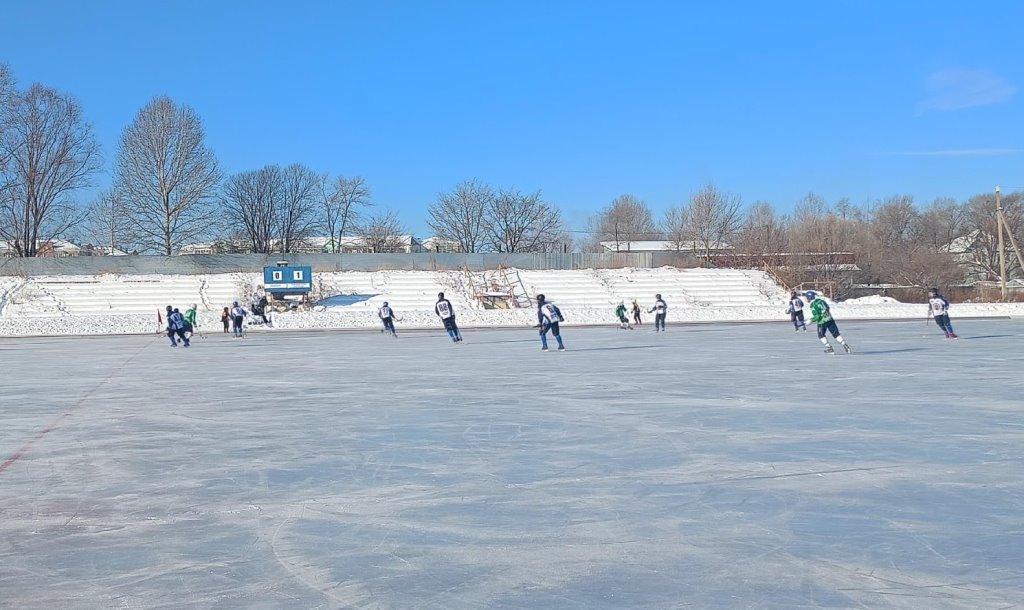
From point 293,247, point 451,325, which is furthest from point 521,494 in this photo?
point 293,247

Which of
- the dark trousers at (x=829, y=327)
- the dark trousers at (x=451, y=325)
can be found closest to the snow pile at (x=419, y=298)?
the dark trousers at (x=451, y=325)

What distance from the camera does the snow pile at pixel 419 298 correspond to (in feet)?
137

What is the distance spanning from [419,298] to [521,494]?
45.1 m

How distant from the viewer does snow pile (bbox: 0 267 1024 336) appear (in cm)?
4175

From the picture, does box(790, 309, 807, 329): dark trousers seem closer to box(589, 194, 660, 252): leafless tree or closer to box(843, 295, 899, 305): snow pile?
box(843, 295, 899, 305): snow pile

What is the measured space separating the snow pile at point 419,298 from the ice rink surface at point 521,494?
90.8 ft

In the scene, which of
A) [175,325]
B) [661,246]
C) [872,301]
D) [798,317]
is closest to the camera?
[175,325]

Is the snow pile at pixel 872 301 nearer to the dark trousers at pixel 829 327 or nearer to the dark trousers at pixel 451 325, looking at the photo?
the dark trousers at pixel 451 325

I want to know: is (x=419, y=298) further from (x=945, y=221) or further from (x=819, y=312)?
(x=945, y=221)

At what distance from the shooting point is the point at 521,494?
677cm

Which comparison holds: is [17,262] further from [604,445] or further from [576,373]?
[604,445]

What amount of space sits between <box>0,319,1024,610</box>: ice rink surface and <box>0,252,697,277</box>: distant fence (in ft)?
138

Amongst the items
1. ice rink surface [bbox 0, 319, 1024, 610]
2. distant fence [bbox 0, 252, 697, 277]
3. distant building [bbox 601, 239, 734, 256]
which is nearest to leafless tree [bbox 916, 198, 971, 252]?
distant building [bbox 601, 239, 734, 256]

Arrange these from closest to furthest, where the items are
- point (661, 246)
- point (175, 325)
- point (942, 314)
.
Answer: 1. point (942, 314)
2. point (175, 325)
3. point (661, 246)
